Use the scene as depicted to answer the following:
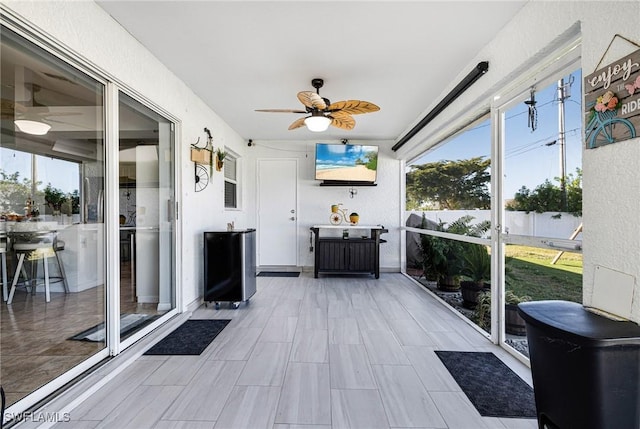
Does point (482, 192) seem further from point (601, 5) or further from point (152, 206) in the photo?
point (152, 206)

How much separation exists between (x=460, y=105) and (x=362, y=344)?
8.34 ft

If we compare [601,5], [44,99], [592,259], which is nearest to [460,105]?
[601,5]

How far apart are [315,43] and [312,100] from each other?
1.53ft

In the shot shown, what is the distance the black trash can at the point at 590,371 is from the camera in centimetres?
102

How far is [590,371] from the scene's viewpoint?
103 centimetres

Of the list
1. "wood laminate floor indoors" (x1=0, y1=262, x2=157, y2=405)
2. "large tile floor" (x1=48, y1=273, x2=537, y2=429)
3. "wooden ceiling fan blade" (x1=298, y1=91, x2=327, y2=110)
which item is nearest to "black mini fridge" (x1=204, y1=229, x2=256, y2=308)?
"large tile floor" (x1=48, y1=273, x2=537, y2=429)

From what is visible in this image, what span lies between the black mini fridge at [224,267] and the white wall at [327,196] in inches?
88.3

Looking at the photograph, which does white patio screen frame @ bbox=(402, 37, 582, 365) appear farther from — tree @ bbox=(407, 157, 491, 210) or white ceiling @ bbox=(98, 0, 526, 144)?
white ceiling @ bbox=(98, 0, 526, 144)

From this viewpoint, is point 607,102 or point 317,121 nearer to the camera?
point 607,102

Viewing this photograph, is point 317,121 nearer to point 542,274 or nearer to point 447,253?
point 542,274

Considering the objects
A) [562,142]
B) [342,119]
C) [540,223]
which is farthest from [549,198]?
[342,119]

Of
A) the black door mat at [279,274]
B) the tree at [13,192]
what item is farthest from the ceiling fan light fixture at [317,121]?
the black door mat at [279,274]

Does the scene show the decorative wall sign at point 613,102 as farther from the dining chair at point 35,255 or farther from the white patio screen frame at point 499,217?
the dining chair at point 35,255

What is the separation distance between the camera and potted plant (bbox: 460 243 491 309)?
288 centimetres
